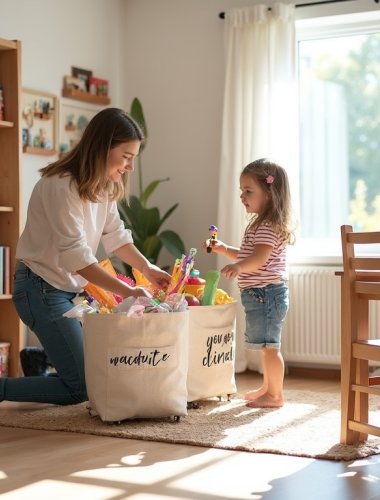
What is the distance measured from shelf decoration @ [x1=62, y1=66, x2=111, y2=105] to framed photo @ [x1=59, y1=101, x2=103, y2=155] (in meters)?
0.05

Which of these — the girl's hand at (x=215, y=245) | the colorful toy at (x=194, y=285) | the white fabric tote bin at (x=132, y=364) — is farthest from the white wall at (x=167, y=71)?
the white fabric tote bin at (x=132, y=364)

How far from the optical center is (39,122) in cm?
445

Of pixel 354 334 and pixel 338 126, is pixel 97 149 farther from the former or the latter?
pixel 338 126

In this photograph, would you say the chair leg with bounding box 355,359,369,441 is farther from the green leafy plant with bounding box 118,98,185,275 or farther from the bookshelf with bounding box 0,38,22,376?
the green leafy plant with bounding box 118,98,185,275

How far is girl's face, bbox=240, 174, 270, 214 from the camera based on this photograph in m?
3.39

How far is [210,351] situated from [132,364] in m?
0.46

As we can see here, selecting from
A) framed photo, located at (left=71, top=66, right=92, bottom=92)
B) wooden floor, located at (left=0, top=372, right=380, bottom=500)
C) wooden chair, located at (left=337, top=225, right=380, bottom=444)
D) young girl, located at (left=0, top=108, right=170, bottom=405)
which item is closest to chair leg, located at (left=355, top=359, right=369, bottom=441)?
wooden chair, located at (left=337, top=225, right=380, bottom=444)

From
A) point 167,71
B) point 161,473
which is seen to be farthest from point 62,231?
point 167,71

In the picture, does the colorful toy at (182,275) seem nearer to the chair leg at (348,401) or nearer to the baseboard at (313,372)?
the chair leg at (348,401)

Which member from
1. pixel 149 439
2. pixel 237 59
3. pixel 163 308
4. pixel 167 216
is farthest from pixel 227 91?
pixel 149 439

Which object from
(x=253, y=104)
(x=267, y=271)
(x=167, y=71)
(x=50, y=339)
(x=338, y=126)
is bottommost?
(x=50, y=339)

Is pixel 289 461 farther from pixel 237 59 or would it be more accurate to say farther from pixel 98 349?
pixel 237 59

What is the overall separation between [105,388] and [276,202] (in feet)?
3.37

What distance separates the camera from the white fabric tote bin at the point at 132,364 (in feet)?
9.23
